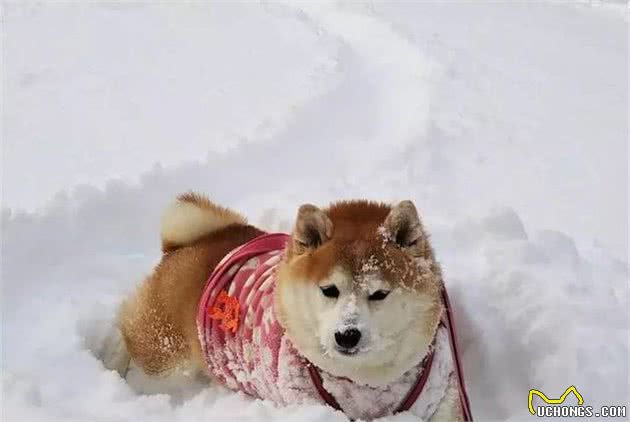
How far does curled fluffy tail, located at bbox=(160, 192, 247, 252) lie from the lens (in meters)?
2.93

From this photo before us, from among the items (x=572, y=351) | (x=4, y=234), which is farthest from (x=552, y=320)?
(x=4, y=234)

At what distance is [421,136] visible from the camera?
474 centimetres

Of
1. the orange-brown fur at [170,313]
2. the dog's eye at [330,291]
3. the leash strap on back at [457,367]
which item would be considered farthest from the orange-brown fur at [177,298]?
the leash strap on back at [457,367]

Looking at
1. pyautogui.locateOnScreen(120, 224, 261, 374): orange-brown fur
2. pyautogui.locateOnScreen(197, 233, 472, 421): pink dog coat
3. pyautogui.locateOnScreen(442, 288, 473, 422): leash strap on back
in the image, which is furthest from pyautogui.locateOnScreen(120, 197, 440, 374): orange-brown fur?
pyautogui.locateOnScreen(442, 288, 473, 422): leash strap on back

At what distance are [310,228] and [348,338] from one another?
367 mm

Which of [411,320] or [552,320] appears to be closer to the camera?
[411,320]

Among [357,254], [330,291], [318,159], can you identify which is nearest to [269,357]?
[330,291]

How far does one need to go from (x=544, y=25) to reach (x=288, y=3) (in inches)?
111

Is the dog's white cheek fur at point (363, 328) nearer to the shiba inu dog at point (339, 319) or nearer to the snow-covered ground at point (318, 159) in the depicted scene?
the shiba inu dog at point (339, 319)

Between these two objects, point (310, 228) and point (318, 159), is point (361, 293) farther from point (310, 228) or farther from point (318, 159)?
point (318, 159)

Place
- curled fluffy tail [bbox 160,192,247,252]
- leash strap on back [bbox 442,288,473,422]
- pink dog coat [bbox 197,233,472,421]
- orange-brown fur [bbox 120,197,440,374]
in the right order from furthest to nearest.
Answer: curled fluffy tail [bbox 160,192,247,252] < orange-brown fur [bbox 120,197,440,374] < leash strap on back [bbox 442,288,473,422] < pink dog coat [bbox 197,233,472,421]

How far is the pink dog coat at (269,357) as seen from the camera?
2238 mm

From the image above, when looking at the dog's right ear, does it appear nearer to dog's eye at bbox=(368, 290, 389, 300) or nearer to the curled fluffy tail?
dog's eye at bbox=(368, 290, 389, 300)

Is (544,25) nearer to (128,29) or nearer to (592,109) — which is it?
(592,109)
